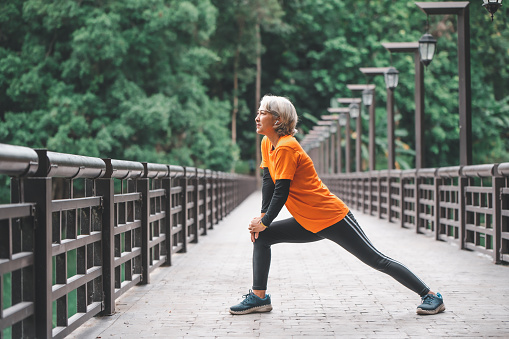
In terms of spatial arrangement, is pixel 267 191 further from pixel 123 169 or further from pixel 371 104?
pixel 371 104

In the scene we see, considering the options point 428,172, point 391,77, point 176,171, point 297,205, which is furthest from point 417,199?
point 297,205

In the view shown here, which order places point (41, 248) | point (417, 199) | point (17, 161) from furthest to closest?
point (417, 199)
point (41, 248)
point (17, 161)

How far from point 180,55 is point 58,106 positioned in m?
7.47

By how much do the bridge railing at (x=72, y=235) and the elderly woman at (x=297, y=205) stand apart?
1134 millimetres

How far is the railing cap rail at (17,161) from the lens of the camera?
358 cm

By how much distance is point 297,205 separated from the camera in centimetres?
545

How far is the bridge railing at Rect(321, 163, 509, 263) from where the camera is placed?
8.92 meters

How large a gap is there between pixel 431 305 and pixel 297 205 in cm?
125

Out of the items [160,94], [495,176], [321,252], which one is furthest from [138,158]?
[495,176]

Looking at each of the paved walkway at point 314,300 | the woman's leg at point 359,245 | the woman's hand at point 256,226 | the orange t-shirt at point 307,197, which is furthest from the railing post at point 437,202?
the woman's hand at point 256,226

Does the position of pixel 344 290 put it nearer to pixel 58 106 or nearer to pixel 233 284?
pixel 233 284

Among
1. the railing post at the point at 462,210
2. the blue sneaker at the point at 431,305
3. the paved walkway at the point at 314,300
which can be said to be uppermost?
the railing post at the point at 462,210

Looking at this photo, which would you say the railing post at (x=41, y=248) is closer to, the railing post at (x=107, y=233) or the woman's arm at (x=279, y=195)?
the railing post at (x=107, y=233)

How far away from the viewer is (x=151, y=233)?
7930 mm
